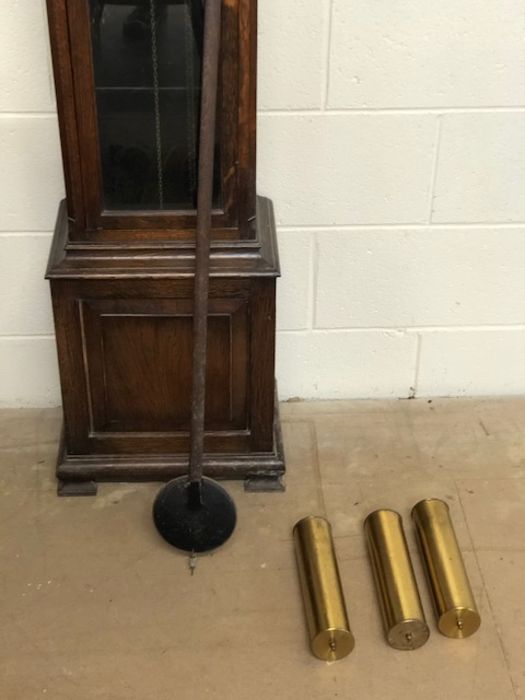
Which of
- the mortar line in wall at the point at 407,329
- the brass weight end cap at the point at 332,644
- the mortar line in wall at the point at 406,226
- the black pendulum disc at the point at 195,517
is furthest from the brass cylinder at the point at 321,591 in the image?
the mortar line in wall at the point at 406,226

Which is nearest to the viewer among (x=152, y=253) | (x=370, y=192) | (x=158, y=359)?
(x=152, y=253)

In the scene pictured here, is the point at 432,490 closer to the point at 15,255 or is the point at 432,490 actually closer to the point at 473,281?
the point at 473,281

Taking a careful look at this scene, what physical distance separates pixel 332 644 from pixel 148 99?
93 centimetres

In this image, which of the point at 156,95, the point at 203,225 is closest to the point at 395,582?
the point at 203,225

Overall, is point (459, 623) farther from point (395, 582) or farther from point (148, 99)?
point (148, 99)

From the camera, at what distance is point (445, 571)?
5.35 feet

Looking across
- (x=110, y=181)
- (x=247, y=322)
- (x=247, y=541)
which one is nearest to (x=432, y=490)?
(x=247, y=541)

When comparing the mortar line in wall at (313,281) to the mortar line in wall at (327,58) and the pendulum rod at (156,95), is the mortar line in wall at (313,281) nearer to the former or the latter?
the mortar line in wall at (327,58)

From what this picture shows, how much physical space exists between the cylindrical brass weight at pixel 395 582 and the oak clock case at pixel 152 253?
0.82 feet

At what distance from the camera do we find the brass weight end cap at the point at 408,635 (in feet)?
5.07

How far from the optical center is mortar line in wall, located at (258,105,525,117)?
1.77m

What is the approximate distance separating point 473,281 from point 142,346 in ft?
2.37

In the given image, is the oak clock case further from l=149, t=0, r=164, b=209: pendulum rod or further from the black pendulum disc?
the black pendulum disc

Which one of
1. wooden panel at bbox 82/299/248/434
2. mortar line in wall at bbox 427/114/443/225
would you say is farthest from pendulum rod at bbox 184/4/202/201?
mortar line in wall at bbox 427/114/443/225
